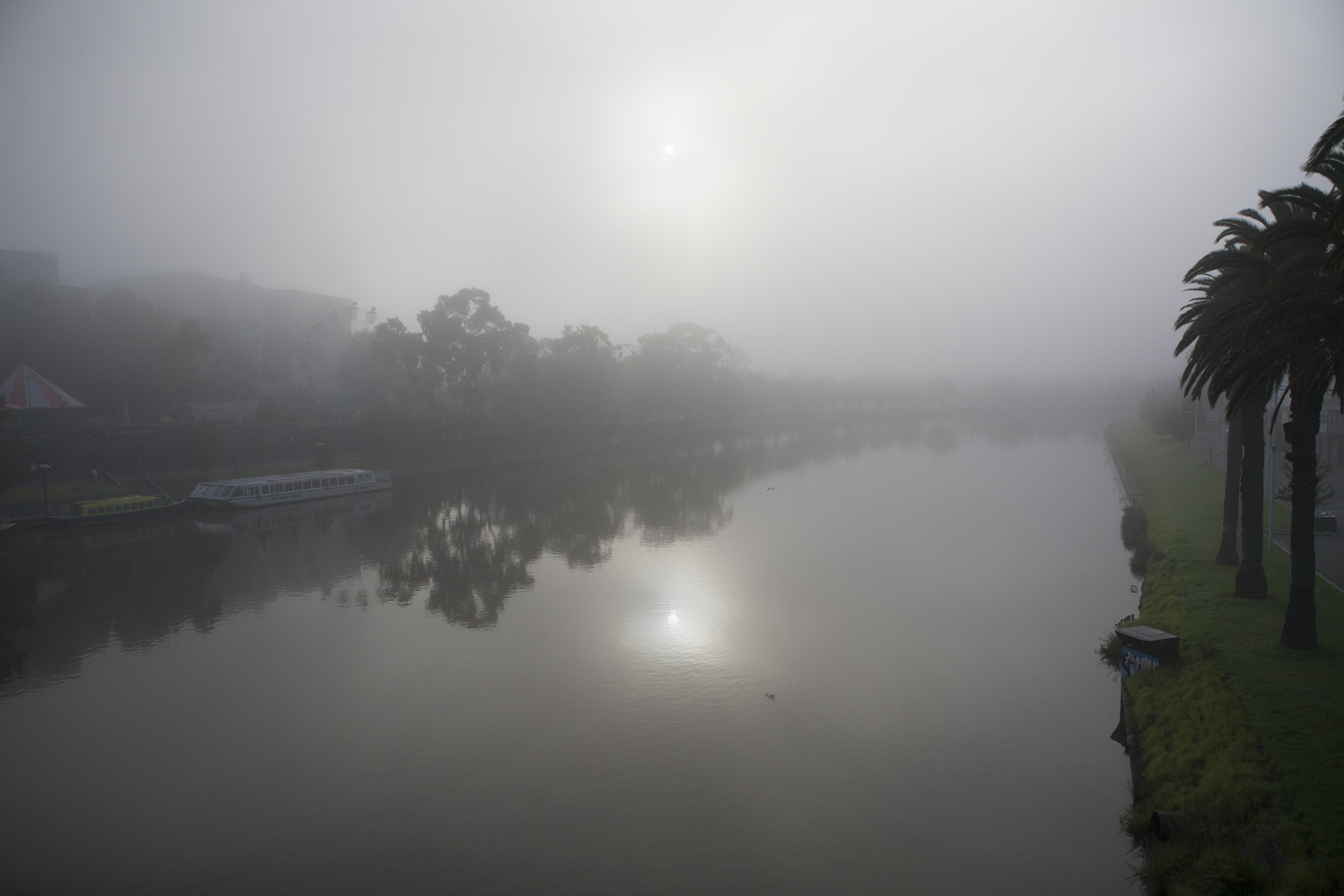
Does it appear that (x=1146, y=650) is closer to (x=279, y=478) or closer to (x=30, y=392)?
(x=279, y=478)

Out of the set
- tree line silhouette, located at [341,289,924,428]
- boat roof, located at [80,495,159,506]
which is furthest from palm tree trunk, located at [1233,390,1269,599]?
tree line silhouette, located at [341,289,924,428]

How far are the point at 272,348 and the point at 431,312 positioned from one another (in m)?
44.7

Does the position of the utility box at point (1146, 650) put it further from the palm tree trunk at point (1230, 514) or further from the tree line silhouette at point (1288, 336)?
the palm tree trunk at point (1230, 514)

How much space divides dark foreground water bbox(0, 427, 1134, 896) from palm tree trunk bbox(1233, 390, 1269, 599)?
339 cm

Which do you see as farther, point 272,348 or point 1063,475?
point 272,348

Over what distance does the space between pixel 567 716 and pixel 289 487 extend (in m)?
30.7

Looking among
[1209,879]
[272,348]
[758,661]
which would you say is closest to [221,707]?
[758,661]

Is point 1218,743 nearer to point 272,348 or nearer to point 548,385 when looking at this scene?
point 548,385

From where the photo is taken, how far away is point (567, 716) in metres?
13.7

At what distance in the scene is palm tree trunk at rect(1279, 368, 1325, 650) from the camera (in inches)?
450

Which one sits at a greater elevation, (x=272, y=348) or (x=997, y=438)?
(x=272, y=348)

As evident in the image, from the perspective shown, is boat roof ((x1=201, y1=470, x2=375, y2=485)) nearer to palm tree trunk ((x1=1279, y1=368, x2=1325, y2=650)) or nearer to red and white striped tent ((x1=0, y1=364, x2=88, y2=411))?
red and white striped tent ((x1=0, y1=364, x2=88, y2=411))

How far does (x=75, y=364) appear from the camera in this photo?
1978 inches

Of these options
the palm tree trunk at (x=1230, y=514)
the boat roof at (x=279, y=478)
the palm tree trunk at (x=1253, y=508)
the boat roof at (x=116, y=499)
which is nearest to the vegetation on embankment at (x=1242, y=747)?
the palm tree trunk at (x=1253, y=508)
